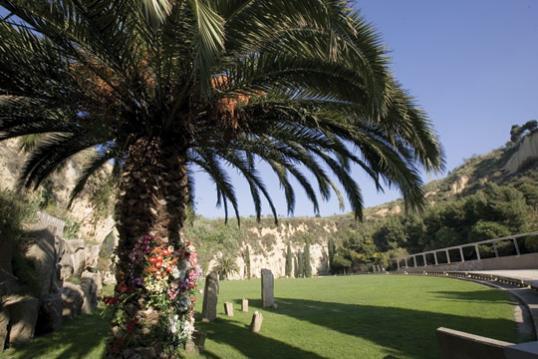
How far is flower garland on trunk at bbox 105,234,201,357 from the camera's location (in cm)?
439

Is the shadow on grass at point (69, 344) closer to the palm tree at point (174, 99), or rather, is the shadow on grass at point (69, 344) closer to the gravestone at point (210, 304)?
the palm tree at point (174, 99)

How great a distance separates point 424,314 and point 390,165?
4.97 meters

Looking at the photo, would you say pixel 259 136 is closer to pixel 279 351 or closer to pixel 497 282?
pixel 279 351

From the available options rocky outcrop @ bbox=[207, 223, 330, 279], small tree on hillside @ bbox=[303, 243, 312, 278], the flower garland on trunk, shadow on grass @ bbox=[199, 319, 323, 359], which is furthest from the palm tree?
small tree on hillside @ bbox=[303, 243, 312, 278]

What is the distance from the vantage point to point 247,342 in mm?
7094

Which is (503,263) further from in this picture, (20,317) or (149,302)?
(20,317)

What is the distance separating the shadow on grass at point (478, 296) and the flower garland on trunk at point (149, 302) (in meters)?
8.26

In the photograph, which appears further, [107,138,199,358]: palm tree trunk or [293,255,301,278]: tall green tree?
[293,255,301,278]: tall green tree

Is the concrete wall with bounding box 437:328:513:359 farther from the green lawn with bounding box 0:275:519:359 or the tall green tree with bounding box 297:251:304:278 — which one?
the tall green tree with bounding box 297:251:304:278

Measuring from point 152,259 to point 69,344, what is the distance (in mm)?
4128

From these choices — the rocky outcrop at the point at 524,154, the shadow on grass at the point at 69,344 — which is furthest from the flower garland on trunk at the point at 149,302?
the rocky outcrop at the point at 524,154

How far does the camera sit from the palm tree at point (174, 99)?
368cm

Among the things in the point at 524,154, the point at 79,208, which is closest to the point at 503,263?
the point at 79,208

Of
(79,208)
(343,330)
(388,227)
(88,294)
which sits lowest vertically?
(343,330)
